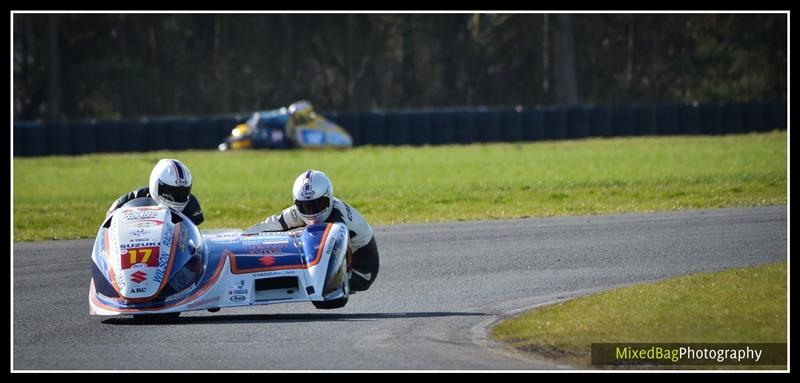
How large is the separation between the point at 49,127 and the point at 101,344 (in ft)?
79.0

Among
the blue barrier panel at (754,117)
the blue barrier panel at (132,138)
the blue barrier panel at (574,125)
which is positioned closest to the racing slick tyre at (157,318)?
the blue barrier panel at (132,138)

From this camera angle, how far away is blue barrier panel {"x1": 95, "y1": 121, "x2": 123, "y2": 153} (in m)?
31.5

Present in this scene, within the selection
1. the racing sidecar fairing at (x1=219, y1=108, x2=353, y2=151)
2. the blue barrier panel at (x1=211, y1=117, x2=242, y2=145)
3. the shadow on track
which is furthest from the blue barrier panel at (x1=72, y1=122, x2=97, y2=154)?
the shadow on track

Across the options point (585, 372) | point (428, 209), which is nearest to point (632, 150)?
point (428, 209)

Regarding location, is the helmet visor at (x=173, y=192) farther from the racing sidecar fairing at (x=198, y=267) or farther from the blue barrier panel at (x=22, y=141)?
the blue barrier panel at (x=22, y=141)

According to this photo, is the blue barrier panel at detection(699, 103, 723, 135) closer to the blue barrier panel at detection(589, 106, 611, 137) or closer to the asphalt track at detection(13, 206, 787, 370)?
the blue barrier panel at detection(589, 106, 611, 137)

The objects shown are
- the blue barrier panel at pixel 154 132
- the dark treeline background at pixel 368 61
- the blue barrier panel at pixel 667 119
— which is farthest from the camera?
the dark treeline background at pixel 368 61

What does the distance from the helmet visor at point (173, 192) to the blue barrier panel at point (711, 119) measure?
2348 centimetres

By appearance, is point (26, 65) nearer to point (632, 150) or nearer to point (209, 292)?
point (632, 150)

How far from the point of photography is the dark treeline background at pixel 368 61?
48375 mm

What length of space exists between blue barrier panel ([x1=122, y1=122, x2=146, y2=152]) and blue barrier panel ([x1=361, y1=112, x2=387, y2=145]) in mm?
5300

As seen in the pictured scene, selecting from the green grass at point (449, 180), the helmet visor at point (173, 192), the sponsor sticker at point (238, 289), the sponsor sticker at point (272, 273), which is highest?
the helmet visor at point (173, 192)

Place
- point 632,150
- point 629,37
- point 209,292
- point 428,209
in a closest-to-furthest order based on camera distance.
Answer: point 209,292, point 428,209, point 632,150, point 629,37

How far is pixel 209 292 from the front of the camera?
8969 mm
